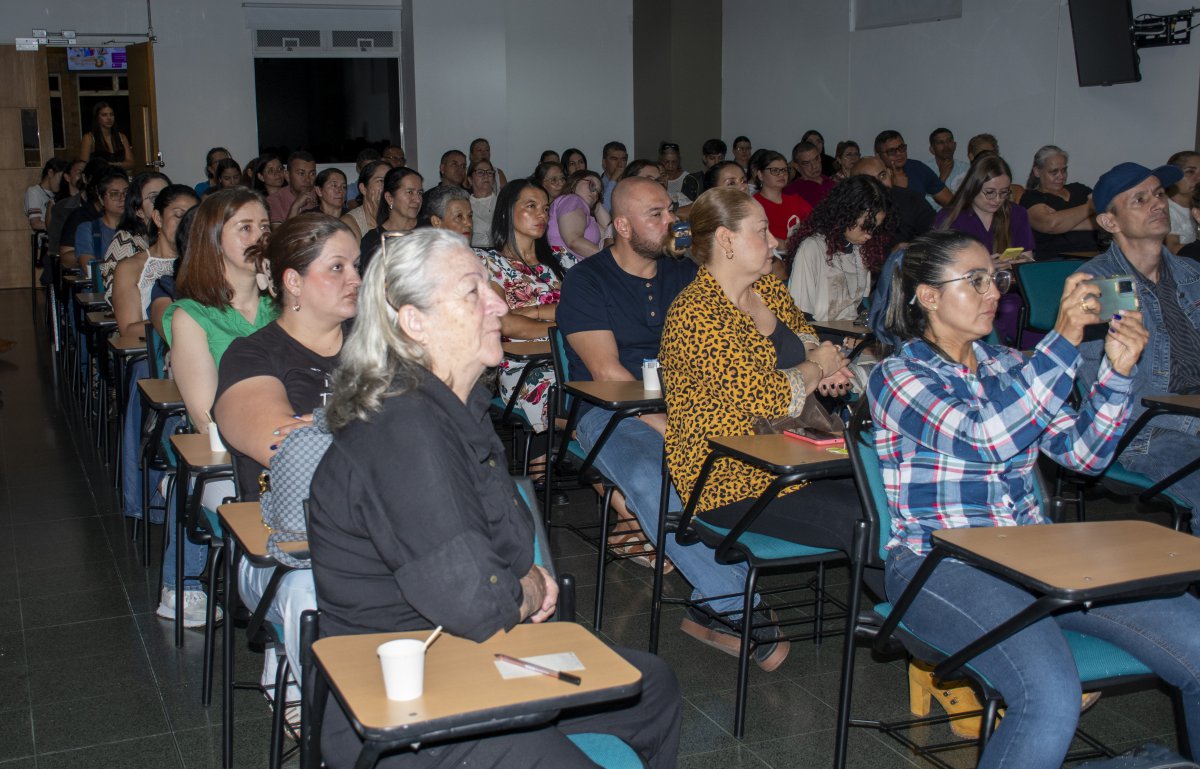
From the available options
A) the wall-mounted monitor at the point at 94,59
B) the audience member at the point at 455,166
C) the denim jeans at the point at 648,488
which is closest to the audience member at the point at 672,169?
the audience member at the point at 455,166

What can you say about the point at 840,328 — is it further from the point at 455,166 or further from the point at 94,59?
the point at 94,59

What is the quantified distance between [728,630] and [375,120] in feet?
36.7

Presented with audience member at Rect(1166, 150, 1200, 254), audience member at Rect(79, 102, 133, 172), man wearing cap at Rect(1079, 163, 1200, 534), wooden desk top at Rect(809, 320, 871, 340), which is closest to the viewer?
man wearing cap at Rect(1079, 163, 1200, 534)

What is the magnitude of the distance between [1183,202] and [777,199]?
8.49 feet

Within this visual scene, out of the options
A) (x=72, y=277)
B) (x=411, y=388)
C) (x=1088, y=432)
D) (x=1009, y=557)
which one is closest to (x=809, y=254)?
(x=1088, y=432)

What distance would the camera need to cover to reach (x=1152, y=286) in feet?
11.3

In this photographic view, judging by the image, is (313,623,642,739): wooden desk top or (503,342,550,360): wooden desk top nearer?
(313,623,642,739): wooden desk top

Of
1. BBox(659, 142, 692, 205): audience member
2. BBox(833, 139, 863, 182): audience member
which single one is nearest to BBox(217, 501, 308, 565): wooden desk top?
BBox(833, 139, 863, 182): audience member

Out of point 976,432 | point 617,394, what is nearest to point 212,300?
point 617,394

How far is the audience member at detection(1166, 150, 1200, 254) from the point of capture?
660 centimetres

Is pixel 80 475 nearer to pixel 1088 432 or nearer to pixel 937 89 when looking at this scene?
pixel 1088 432

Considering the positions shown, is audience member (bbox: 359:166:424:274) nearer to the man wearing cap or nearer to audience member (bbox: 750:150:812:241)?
audience member (bbox: 750:150:812:241)

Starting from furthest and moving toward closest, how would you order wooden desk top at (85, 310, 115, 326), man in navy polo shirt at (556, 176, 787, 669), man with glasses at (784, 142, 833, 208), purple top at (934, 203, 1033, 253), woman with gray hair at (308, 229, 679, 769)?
man with glasses at (784, 142, 833, 208) → purple top at (934, 203, 1033, 253) → wooden desk top at (85, 310, 115, 326) → man in navy polo shirt at (556, 176, 787, 669) → woman with gray hair at (308, 229, 679, 769)

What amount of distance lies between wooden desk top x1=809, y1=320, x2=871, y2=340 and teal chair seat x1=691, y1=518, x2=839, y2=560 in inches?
69.1
